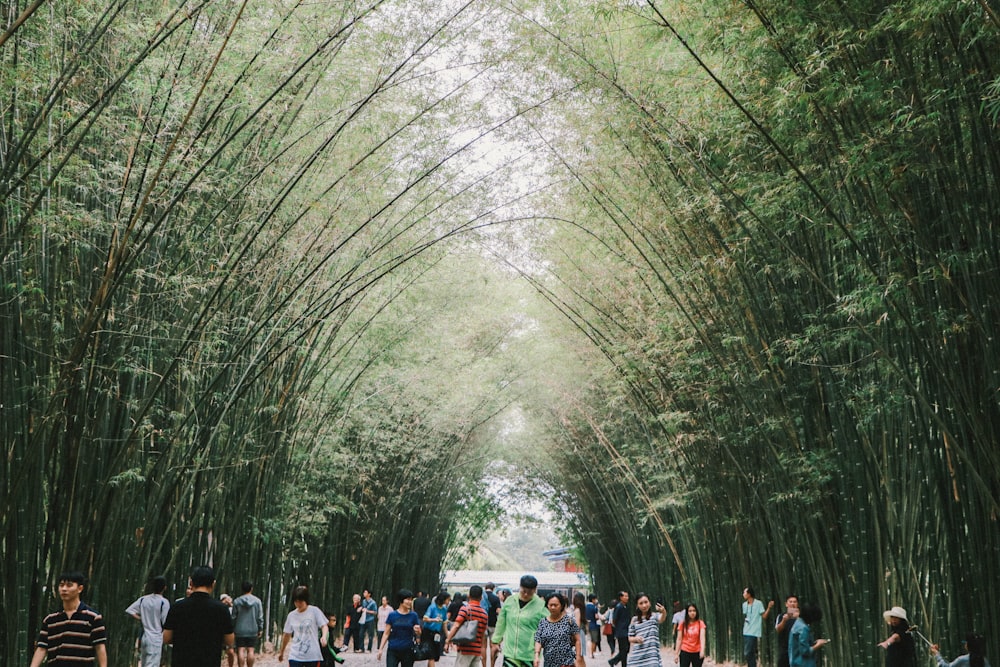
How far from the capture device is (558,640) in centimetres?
438

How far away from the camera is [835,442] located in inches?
245

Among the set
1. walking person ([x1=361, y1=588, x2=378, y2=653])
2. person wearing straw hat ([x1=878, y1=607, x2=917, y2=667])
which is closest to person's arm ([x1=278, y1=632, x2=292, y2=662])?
person wearing straw hat ([x1=878, y1=607, x2=917, y2=667])

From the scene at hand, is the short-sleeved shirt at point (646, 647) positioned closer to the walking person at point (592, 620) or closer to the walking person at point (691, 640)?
the walking person at point (691, 640)

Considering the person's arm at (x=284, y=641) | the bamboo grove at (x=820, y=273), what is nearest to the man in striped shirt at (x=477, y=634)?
the person's arm at (x=284, y=641)

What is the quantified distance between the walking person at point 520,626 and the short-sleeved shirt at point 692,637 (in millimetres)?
3099

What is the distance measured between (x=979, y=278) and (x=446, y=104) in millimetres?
3590

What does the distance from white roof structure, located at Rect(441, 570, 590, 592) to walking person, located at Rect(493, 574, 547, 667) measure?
22.6 metres

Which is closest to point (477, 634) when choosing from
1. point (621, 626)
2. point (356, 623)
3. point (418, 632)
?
point (418, 632)

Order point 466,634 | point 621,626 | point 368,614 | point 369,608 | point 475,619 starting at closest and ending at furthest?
point 466,634, point 475,619, point 621,626, point 369,608, point 368,614

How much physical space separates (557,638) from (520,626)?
0.66 feet

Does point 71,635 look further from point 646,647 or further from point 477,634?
point 646,647

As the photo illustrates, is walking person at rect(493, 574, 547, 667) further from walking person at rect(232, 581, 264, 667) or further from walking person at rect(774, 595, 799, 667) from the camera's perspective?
walking person at rect(232, 581, 264, 667)

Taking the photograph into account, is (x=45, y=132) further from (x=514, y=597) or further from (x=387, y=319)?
(x=387, y=319)

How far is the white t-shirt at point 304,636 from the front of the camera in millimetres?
5387
